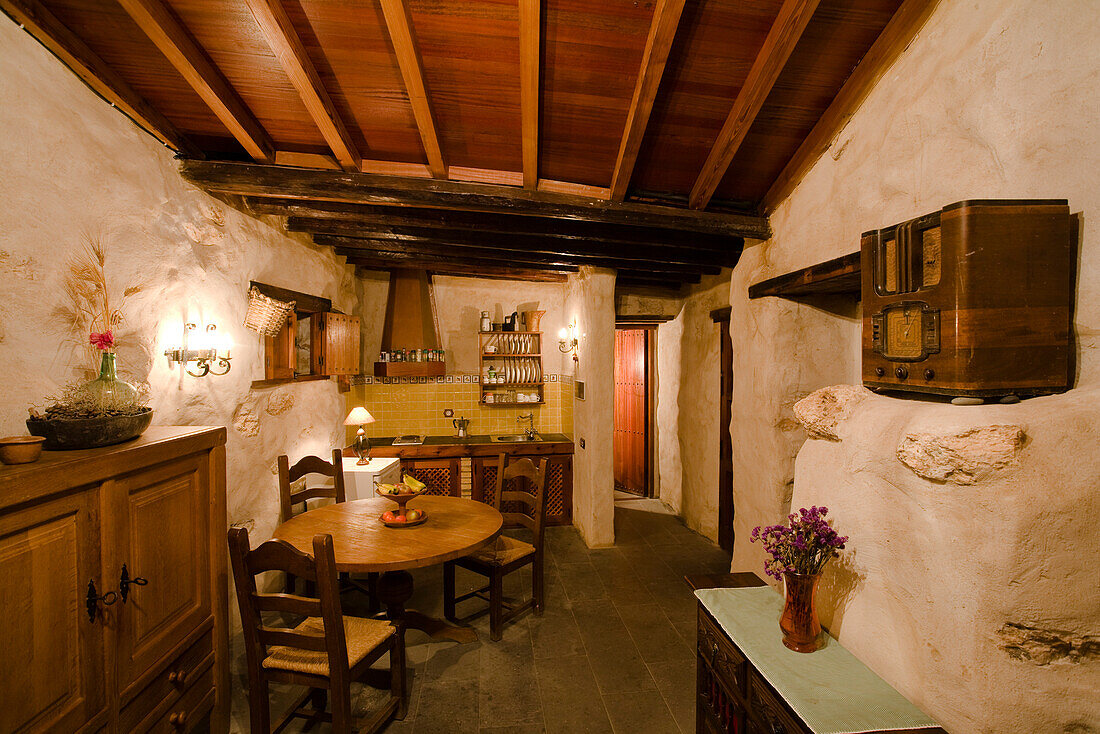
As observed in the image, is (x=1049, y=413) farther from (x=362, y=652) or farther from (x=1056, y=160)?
(x=362, y=652)

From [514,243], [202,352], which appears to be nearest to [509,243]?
[514,243]

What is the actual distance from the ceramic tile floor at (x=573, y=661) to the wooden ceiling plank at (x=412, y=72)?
3.14 m

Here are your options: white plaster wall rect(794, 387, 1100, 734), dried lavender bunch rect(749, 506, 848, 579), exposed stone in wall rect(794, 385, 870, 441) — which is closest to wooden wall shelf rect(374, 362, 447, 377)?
exposed stone in wall rect(794, 385, 870, 441)

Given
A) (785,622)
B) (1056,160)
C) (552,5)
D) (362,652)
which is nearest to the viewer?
(1056,160)

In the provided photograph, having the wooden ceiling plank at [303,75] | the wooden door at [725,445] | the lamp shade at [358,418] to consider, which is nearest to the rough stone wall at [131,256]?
the lamp shade at [358,418]

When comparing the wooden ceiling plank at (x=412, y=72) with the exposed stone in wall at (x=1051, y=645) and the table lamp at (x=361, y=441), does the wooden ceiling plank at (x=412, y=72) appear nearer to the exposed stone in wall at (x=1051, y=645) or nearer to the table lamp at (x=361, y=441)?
the table lamp at (x=361, y=441)

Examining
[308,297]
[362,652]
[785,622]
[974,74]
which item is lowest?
[362,652]

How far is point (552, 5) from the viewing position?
195cm

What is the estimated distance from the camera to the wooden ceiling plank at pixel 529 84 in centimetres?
186

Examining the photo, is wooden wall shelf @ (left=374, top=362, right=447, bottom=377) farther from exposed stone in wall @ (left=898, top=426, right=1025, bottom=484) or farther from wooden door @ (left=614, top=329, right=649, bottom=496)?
exposed stone in wall @ (left=898, top=426, right=1025, bottom=484)

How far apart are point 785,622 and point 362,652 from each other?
185 cm

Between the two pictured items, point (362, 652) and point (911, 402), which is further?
point (362, 652)

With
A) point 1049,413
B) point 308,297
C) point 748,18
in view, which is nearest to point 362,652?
point 1049,413

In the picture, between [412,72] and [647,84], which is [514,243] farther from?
[647,84]
